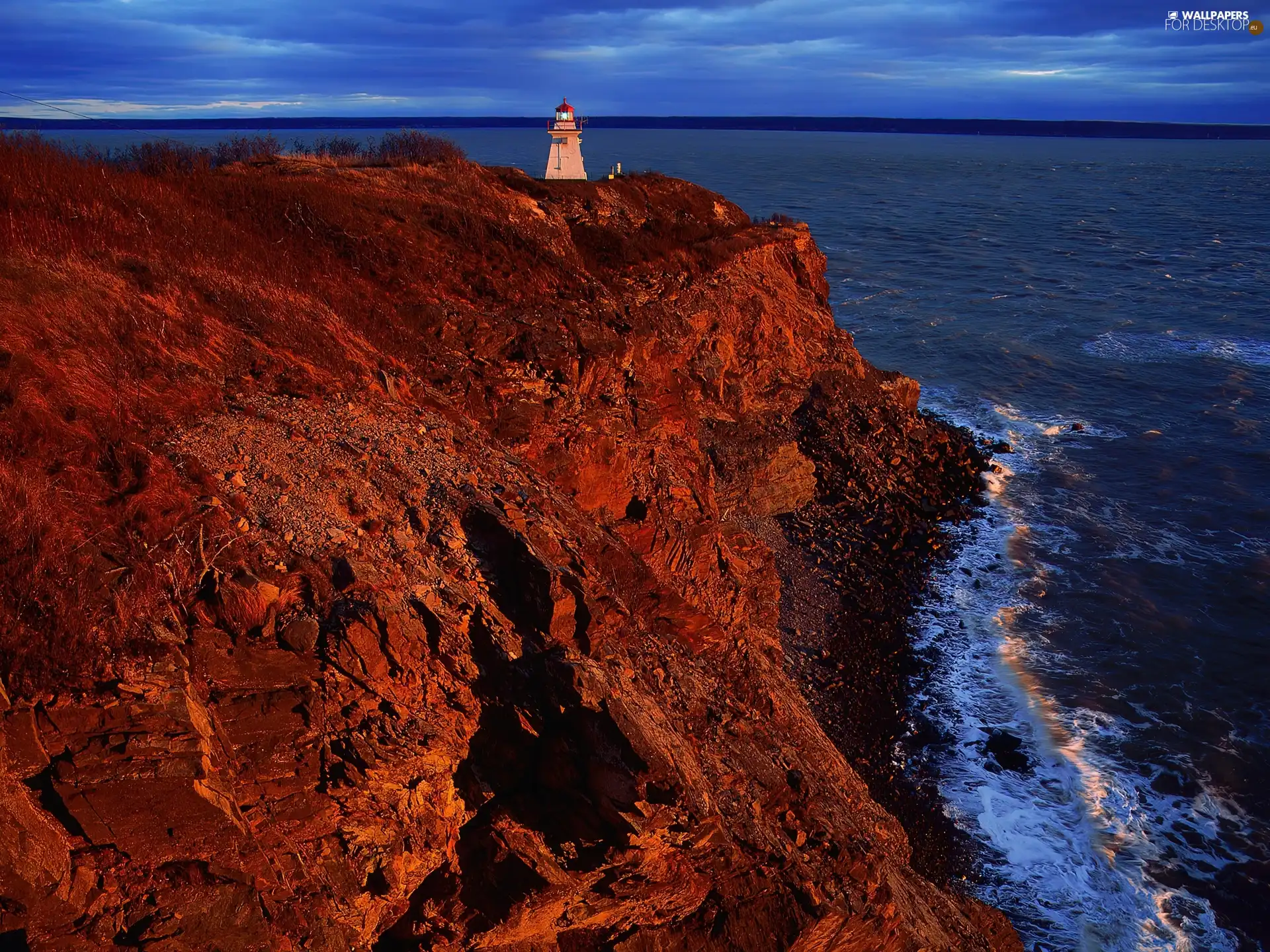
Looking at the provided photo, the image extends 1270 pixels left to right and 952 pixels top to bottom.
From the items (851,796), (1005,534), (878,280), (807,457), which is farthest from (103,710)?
(878,280)

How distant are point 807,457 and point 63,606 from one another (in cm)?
2264

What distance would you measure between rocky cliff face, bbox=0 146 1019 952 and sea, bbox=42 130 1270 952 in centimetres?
425

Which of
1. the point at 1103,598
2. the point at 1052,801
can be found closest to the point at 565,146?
the point at 1103,598

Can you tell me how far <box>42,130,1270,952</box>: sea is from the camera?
609 inches

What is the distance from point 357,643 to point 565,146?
108 feet

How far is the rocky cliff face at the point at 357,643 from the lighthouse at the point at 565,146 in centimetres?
2227

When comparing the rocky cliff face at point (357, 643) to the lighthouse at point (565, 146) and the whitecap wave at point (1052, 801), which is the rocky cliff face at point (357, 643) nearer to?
the whitecap wave at point (1052, 801)

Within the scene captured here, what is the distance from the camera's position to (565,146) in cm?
3597

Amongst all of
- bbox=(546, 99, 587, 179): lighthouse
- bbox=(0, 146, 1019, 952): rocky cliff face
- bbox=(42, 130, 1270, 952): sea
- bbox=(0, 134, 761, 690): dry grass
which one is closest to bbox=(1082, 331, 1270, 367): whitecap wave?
bbox=(42, 130, 1270, 952): sea

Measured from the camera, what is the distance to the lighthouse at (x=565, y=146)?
116 feet

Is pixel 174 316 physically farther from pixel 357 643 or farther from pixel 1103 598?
pixel 1103 598

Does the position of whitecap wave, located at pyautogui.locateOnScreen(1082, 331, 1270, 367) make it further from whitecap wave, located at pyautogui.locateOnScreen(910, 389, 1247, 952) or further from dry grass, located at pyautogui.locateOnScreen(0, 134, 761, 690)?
dry grass, located at pyautogui.locateOnScreen(0, 134, 761, 690)

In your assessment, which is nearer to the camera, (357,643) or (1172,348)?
(357,643)

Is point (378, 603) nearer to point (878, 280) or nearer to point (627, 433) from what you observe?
point (627, 433)
